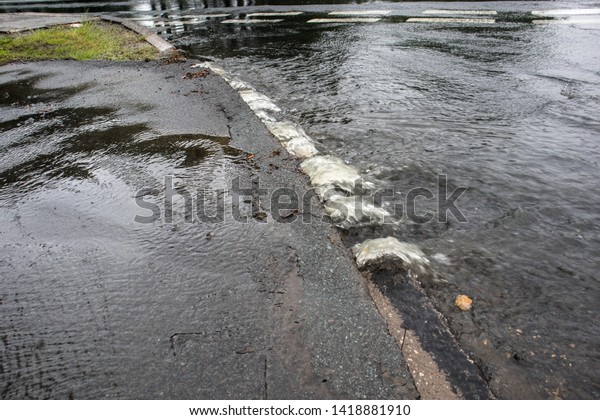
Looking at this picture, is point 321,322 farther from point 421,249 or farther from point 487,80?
point 487,80

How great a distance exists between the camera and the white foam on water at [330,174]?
3.07 metres

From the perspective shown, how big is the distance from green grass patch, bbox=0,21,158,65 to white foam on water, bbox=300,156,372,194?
532cm

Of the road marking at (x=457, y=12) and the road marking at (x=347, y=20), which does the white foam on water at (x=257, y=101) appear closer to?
the road marking at (x=347, y=20)

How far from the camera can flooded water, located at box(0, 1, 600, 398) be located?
1.98 meters

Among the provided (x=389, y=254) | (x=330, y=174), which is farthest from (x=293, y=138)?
(x=389, y=254)

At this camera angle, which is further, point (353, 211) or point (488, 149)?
point (488, 149)

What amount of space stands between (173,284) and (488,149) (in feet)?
10.7

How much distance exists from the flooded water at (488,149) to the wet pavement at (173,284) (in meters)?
0.52

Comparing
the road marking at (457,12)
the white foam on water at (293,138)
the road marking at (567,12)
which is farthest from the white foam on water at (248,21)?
the white foam on water at (293,138)

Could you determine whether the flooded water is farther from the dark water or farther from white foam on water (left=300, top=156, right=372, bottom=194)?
white foam on water (left=300, top=156, right=372, bottom=194)

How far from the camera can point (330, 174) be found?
3.21m

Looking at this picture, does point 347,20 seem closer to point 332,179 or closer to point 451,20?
point 451,20

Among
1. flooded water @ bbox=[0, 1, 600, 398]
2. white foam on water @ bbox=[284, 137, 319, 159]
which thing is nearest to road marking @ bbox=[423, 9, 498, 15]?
flooded water @ bbox=[0, 1, 600, 398]
